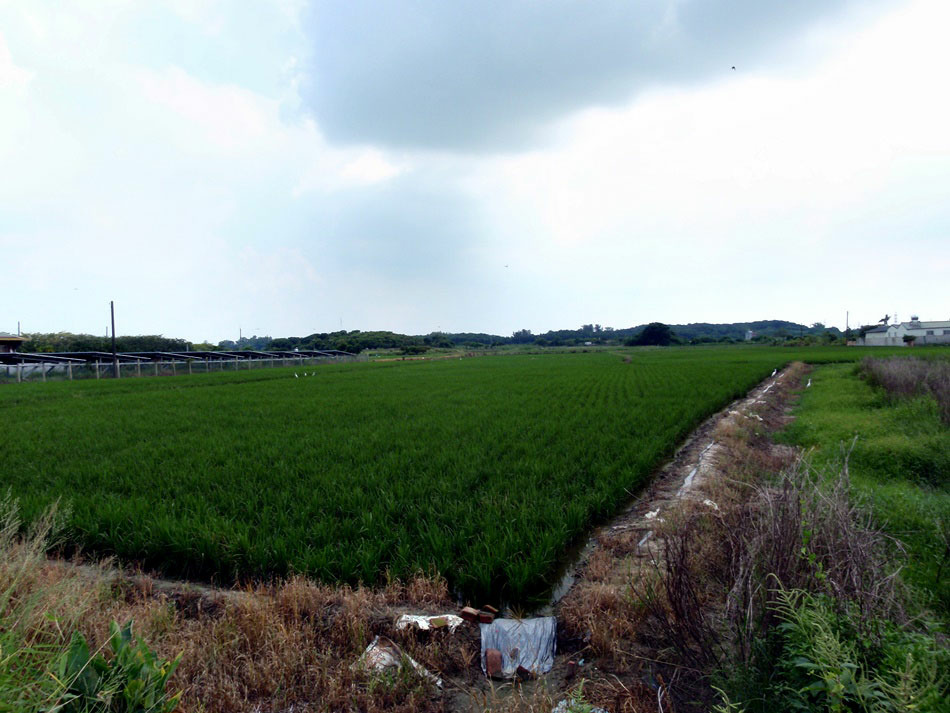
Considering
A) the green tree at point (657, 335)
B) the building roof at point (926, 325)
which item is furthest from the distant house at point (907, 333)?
the green tree at point (657, 335)

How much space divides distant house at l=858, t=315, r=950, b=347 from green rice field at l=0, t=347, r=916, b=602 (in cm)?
6189

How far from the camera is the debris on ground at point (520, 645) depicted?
9.31ft

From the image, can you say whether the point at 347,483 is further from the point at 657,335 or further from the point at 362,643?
the point at 657,335

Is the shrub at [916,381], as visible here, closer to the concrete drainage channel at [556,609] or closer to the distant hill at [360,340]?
the concrete drainage channel at [556,609]

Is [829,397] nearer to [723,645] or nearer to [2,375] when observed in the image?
[723,645]

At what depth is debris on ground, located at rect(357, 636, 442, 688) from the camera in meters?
2.66

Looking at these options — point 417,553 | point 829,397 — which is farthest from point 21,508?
point 829,397

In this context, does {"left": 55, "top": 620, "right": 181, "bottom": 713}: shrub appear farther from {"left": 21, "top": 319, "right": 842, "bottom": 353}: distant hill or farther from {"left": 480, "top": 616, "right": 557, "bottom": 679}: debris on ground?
{"left": 21, "top": 319, "right": 842, "bottom": 353}: distant hill

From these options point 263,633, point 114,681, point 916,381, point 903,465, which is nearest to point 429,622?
point 263,633

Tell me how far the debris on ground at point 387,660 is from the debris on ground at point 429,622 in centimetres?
14

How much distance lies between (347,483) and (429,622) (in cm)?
314

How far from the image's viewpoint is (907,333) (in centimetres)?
5828

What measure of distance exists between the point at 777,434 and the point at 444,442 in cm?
666

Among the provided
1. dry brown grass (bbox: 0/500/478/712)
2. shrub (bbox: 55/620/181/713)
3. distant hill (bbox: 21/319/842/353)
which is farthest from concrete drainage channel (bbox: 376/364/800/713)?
distant hill (bbox: 21/319/842/353)
